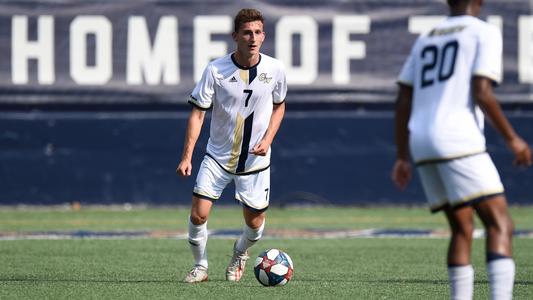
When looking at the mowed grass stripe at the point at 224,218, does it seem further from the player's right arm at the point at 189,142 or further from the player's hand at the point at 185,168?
the player's hand at the point at 185,168

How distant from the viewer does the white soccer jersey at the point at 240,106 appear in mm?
9953

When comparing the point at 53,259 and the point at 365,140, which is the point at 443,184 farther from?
the point at 365,140

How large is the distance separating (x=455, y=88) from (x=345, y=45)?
13.7 metres

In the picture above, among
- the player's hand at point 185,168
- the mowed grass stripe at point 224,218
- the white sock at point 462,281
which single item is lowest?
the mowed grass stripe at point 224,218

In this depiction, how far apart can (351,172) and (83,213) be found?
15.0ft

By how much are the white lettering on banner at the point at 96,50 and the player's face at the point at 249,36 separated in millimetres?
10532

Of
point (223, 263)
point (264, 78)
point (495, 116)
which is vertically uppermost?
point (495, 116)

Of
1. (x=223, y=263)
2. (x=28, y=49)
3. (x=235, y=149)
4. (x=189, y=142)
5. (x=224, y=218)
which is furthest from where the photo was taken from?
(x=28, y=49)

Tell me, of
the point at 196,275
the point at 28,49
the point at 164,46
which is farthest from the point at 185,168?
the point at 28,49

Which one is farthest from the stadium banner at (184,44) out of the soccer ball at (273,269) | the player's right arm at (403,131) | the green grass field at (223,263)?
the player's right arm at (403,131)

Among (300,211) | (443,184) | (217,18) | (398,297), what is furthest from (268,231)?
(443,184)

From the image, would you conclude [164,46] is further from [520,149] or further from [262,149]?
[520,149]

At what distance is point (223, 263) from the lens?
1185 cm

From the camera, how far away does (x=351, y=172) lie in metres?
20.1
